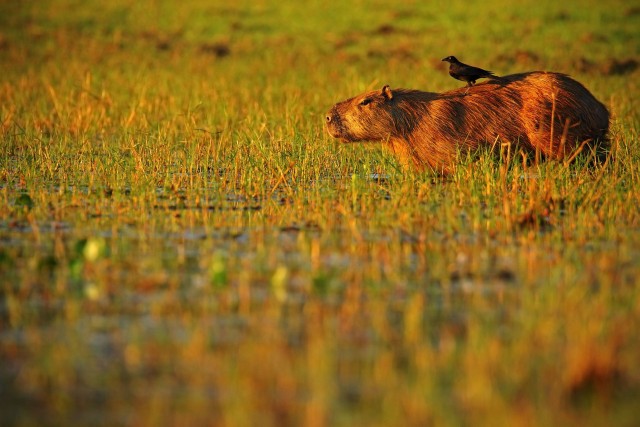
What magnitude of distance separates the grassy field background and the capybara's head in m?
0.29

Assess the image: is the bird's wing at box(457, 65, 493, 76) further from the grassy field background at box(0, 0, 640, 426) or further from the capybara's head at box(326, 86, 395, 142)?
the grassy field background at box(0, 0, 640, 426)

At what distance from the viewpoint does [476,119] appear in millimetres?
9250

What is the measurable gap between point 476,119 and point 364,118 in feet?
3.15

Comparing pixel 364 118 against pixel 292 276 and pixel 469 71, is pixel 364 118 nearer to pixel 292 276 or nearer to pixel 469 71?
pixel 469 71

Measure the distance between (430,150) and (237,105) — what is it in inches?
191

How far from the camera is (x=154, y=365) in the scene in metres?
4.11

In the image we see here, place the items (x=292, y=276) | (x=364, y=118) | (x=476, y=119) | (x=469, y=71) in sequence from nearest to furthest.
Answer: (x=292, y=276)
(x=476, y=119)
(x=364, y=118)
(x=469, y=71)

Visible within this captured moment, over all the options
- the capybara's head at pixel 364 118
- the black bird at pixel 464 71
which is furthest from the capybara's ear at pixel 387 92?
the black bird at pixel 464 71

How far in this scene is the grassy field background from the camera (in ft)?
12.6

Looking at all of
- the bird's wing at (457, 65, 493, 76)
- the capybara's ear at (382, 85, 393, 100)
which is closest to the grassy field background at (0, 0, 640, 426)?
the capybara's ear at (382, 85, 393, 100)

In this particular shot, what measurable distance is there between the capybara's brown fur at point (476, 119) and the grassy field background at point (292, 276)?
26 centimetres

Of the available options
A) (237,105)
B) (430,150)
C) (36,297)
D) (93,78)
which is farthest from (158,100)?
(36,297)

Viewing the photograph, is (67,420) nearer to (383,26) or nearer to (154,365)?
(154,365)

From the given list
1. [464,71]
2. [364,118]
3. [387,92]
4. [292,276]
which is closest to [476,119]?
[464,71]
